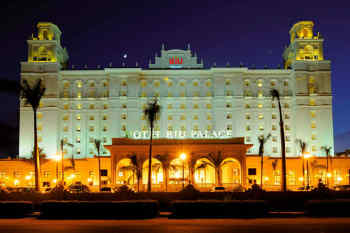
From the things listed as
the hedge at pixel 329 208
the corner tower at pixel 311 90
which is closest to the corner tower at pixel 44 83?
the corner tower at pixel 311 90

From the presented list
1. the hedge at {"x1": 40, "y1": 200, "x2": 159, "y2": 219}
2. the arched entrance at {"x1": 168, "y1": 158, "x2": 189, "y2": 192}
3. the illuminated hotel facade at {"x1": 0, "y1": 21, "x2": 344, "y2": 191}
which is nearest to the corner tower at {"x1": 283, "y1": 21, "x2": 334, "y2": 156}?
the illuminated hotel facade at {"x1": 0, "y1": 21, "x2": 344, "y2": 191}

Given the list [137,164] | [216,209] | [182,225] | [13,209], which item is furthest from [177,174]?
[182,225]

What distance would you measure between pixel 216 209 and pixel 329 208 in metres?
7.23

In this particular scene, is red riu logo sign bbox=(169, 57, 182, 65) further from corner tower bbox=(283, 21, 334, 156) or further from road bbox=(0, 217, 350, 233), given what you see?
road bbox=(0, 217, 350, 233)

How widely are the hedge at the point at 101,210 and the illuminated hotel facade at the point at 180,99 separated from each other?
67688 millimetres

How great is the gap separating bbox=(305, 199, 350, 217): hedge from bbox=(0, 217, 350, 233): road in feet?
3.50

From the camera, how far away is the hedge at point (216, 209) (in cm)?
2462

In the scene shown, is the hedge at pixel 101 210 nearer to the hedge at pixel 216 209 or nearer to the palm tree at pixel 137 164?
the hedge at pixel 216 209

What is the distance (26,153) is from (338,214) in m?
81.6

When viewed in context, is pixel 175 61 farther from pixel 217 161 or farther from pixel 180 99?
pixel 217 161

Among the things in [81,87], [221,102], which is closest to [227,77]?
[221,102]

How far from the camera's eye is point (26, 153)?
92.2m

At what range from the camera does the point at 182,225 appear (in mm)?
21484

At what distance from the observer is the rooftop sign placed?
325ft
